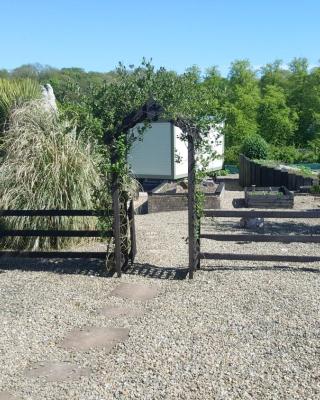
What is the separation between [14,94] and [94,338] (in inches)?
245

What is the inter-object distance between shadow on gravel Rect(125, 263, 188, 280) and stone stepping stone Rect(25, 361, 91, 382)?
2659 mm

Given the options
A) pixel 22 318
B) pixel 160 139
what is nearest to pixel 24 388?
pixel 22 318

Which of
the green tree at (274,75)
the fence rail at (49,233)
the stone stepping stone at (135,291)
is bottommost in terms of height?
the stone stepping stone at (135,291)

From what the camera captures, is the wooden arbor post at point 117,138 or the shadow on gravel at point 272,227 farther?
the shadow on gravel at point 272,227

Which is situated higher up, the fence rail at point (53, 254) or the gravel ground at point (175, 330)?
the fence rail at point (53, 254)

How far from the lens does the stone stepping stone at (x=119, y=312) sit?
17.8ft

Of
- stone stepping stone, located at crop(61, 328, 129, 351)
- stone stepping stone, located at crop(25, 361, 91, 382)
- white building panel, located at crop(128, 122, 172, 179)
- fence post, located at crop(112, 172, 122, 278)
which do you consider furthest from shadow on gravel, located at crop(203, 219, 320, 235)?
white building panel, located at crop(128, 122, 172, 179)

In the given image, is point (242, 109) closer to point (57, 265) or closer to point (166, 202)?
point (166, 202)

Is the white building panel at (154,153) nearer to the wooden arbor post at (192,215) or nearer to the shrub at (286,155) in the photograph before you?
the wooden arbor post at (192,215)

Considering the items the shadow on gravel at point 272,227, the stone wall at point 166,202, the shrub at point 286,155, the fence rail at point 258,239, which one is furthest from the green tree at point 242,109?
the fence rail at point 258,239

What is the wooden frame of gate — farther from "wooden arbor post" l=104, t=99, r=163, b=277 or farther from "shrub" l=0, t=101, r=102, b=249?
"shrub" l=0, t=101, r=102, b=249

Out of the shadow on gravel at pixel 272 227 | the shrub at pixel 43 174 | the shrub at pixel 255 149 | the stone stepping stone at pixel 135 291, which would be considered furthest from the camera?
the shrub at pixel 255 149

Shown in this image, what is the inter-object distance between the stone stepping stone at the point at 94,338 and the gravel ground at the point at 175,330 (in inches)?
4.3

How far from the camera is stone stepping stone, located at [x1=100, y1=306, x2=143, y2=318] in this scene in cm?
543
